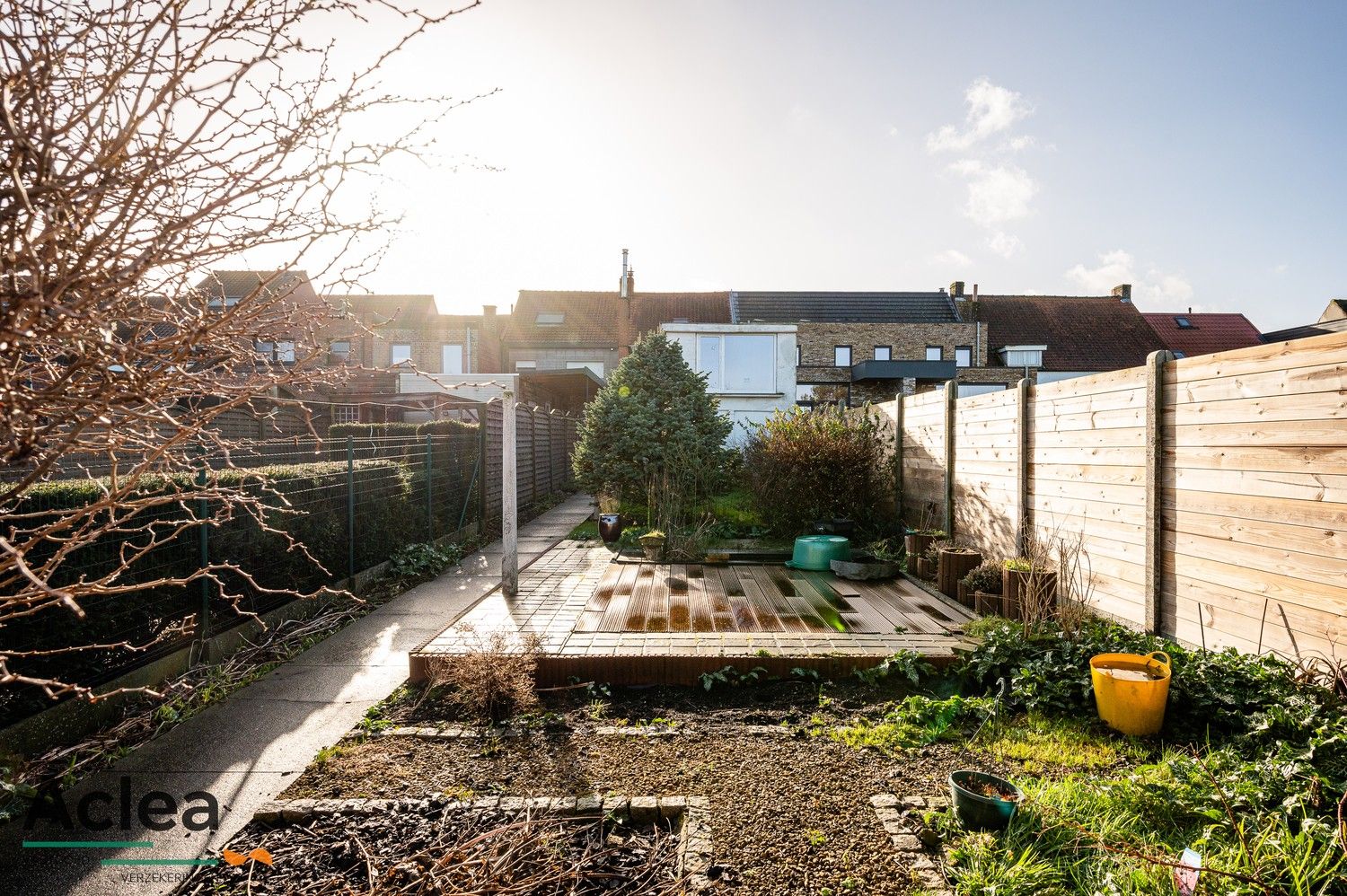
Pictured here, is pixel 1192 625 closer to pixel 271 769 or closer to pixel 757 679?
pixel 757 679

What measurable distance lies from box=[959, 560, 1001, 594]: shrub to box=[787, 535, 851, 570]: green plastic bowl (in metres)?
1.57

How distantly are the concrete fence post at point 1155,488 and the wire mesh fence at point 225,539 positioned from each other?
4877 millimetres

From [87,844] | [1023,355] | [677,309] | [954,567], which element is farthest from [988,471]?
[1023,355]

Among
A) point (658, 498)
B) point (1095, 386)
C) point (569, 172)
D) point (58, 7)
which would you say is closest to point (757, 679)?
point (569, 172)

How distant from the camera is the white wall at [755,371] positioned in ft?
64.7

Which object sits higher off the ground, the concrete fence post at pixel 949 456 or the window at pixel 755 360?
the window at pixel 755 360

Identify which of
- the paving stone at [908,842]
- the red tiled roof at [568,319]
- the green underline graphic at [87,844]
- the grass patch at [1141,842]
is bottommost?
the green underline graphic at [87,844]

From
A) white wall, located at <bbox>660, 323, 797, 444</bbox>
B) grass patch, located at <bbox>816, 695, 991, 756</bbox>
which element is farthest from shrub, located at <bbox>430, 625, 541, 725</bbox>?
white wall, located at <bbox>660, 323, 797, 444</bbox>

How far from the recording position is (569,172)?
2.98 meters

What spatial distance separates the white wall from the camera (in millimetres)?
19734

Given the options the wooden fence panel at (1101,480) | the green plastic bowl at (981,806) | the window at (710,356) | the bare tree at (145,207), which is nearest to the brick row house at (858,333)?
the window at (710,356)

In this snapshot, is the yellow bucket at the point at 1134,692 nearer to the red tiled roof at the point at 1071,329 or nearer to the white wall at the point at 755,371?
the white wall at the point at 755,371

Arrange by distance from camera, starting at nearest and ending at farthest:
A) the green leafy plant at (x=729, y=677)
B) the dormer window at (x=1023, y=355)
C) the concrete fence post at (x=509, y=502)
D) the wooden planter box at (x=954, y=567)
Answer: the green leafy plant at (x=729, y=677)
the concrete fence post at (x=509, y=502)
the wooden planter box at (x=954, y=567)
the dormer window at (x=1023, y=355)

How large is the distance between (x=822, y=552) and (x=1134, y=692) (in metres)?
3.88
